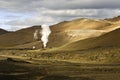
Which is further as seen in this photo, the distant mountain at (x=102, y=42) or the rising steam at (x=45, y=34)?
the rising steam at (x=45, y=34)

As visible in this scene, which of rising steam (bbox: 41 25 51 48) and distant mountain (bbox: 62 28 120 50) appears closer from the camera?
distant mountain (bbox: 62 28 120 50)

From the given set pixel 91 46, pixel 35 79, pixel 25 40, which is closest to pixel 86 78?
pixel 35 79

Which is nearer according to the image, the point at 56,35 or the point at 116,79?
the point at 116,79

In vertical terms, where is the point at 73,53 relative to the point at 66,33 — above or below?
below

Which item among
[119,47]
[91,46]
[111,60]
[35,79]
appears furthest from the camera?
[91,46]

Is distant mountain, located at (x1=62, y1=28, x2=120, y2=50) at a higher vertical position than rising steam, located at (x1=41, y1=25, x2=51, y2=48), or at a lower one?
lower

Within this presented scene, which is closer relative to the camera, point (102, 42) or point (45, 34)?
point (102, 42)

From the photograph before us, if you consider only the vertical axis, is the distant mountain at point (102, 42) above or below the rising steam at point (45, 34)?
below

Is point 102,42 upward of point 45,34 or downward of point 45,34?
downward

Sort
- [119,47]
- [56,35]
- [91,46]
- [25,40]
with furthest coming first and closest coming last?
1. [25,40]
2. [56,35]
3. [91,46]
4. [119,47]

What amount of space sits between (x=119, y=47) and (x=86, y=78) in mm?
56058

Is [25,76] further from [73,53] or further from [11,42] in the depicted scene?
[11,42]

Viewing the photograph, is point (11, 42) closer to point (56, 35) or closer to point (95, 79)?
point (56, 35)

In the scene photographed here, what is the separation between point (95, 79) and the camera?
151 feet
